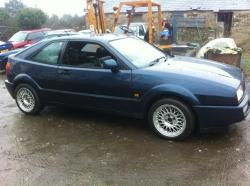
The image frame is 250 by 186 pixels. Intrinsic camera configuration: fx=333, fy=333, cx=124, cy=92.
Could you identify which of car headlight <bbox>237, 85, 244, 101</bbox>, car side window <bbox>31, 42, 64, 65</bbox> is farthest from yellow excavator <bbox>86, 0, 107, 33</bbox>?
car headlight <bbox>237, 85, 244, 101</bbox>

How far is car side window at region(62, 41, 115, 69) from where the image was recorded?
558cm

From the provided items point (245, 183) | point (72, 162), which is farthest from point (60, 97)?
point (245, 183)

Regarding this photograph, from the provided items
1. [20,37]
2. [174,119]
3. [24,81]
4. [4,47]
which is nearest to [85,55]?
[24,81]

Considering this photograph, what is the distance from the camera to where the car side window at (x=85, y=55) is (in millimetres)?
Result: 5578

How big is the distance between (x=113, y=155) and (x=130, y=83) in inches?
45.6

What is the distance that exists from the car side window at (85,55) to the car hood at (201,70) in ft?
2.99

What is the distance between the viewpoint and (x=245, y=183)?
383 cm

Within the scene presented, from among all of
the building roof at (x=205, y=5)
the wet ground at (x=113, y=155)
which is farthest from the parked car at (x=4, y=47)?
the building roof at (x=205, y=5)

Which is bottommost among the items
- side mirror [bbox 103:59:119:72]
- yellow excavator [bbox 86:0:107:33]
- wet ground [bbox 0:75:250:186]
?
wet ground [bbox 0:75:250:186]

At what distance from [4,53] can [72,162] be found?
8583 millimetres

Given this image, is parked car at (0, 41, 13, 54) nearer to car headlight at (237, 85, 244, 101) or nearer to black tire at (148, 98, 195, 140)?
black tire at (148, 98, 195, 140)

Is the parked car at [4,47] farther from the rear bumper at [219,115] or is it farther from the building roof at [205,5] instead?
the building roof at [205,5]

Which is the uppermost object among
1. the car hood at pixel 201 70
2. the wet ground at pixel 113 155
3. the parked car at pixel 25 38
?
the car hood at pixel 201 70

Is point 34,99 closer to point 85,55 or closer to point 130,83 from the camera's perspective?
point 85,55
